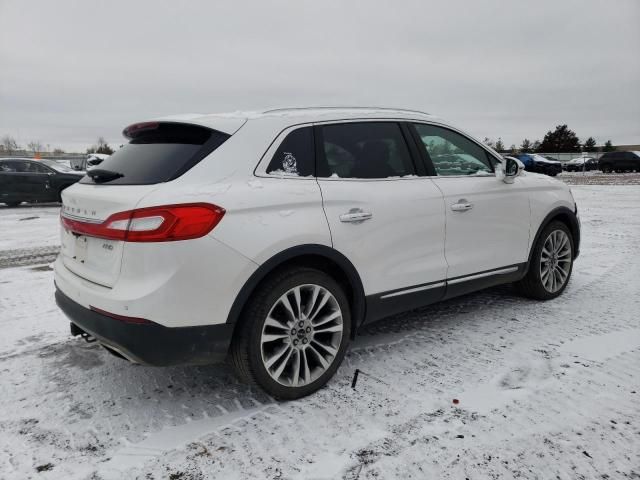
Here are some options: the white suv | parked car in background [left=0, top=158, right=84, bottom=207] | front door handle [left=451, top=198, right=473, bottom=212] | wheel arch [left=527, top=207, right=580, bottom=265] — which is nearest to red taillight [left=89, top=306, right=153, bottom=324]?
the white suv

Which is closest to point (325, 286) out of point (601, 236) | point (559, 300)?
point (559, 300)

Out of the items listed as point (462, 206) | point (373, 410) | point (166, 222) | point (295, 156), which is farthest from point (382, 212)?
point (166, 222)

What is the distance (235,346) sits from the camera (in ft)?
9.09

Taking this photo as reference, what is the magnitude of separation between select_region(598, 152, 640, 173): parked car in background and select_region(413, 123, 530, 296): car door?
36402 mm

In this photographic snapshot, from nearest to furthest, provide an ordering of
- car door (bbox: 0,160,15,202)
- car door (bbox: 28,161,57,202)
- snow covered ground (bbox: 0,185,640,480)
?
snow covered ground (bbox: 0,185,640,480) < car door (bbox: 0,160,15,202) < car door (bbox: 28,161,57,202)

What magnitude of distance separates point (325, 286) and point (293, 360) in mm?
487

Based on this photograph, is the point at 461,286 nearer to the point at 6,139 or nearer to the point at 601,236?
the point at 601,236

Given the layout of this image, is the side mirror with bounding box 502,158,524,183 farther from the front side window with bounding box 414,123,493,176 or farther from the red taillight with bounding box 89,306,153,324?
the red taillight with bounding box 89,306,153,324

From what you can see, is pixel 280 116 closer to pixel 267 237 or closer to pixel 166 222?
pixel 267 237

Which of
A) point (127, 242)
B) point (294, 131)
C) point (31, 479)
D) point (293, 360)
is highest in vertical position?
point (294, 131)

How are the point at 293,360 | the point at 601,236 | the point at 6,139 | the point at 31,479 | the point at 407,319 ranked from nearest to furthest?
1. the point at 31,479
2. the point at 293,360
3. the point at 407,319
4. the point at 601,236
5. the point at 6,139

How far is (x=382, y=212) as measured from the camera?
10.7ft

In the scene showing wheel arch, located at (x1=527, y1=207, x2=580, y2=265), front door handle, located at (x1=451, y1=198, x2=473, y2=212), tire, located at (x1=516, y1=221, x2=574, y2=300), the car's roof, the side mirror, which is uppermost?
the car's roof

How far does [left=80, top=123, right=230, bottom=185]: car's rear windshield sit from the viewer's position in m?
2.71
